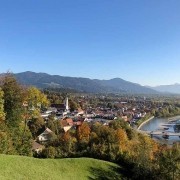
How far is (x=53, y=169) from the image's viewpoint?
19844 millimetres

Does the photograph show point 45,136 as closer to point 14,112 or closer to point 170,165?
point 14,112

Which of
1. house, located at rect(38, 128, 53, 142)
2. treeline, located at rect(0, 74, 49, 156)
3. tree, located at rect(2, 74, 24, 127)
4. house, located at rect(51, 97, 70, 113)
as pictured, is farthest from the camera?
house, located at rect(51, 97, 70, 113)

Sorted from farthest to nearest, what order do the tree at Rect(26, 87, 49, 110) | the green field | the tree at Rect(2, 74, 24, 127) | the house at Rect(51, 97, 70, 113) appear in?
the house at Rect(51, 97, 70, 113) → the tree at Rect(26, 87, 49, 110) → the tree at Rect(2, 74, 24, 127) → the green field

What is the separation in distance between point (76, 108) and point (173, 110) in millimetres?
55990

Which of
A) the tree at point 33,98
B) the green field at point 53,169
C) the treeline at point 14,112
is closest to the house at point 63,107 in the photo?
the tree at point 33,98

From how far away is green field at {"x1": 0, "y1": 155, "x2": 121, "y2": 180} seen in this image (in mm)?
16781

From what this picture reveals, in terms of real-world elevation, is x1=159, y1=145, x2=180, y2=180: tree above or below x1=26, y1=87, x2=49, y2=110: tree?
below

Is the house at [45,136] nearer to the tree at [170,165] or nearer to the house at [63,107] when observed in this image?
the tree at [170,165]

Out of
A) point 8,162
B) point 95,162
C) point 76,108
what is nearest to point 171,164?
point 95,162

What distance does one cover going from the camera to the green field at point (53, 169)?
661 inches

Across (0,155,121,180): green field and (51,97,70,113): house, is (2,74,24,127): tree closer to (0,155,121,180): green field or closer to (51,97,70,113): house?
(0,155,121,180): green field

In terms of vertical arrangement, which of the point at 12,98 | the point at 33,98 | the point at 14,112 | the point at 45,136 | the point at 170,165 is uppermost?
the point at 12,98

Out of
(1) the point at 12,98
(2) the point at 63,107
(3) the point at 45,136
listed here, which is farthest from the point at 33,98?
(2) the point at 63,107

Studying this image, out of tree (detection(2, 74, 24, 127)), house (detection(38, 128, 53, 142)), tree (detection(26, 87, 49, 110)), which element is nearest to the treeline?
tree (detection(2, 74, 24, 127))
